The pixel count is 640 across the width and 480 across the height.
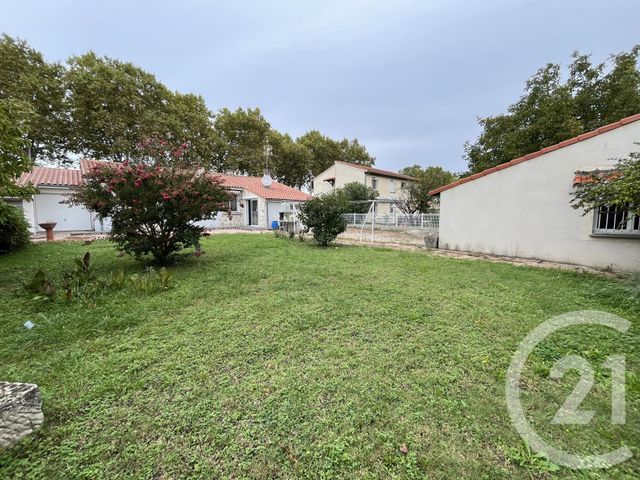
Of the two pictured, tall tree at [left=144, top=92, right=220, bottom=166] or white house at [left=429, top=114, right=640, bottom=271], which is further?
tall tree at [left=144, top=92, right=220, bottom=166]

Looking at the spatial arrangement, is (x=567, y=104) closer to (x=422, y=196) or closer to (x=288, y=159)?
(x=422, y=196)

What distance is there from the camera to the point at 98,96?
1916 centimetres

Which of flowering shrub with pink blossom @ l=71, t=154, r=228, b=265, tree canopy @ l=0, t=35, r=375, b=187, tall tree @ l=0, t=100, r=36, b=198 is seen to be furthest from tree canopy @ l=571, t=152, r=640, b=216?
tree canopy @ l=0, t=35, r=375, b=187

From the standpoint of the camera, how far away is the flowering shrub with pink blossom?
551 cm

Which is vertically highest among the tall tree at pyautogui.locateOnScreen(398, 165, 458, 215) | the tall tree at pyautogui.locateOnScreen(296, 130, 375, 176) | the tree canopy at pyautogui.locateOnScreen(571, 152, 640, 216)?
the tall tree at pyautogui.locateOnScreen(296, 130, 375, 176)

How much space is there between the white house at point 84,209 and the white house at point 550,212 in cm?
909

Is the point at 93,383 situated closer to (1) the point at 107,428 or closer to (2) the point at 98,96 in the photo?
(1) the point at 107,428

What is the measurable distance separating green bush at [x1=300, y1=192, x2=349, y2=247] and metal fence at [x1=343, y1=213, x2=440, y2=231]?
7.90ft

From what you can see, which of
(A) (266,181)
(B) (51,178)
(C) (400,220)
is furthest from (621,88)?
(B) (51,178)

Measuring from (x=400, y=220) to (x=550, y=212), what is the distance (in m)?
8.31

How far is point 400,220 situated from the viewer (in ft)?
50.3

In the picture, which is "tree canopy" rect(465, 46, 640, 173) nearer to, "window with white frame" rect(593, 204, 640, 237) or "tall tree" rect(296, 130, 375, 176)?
"window with white frame" rect(593, 204, 640, 237)

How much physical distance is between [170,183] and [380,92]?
45.2 ft

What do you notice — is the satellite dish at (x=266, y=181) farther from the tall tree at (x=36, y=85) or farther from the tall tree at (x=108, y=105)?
the tall tree at (x=36, y=85)
